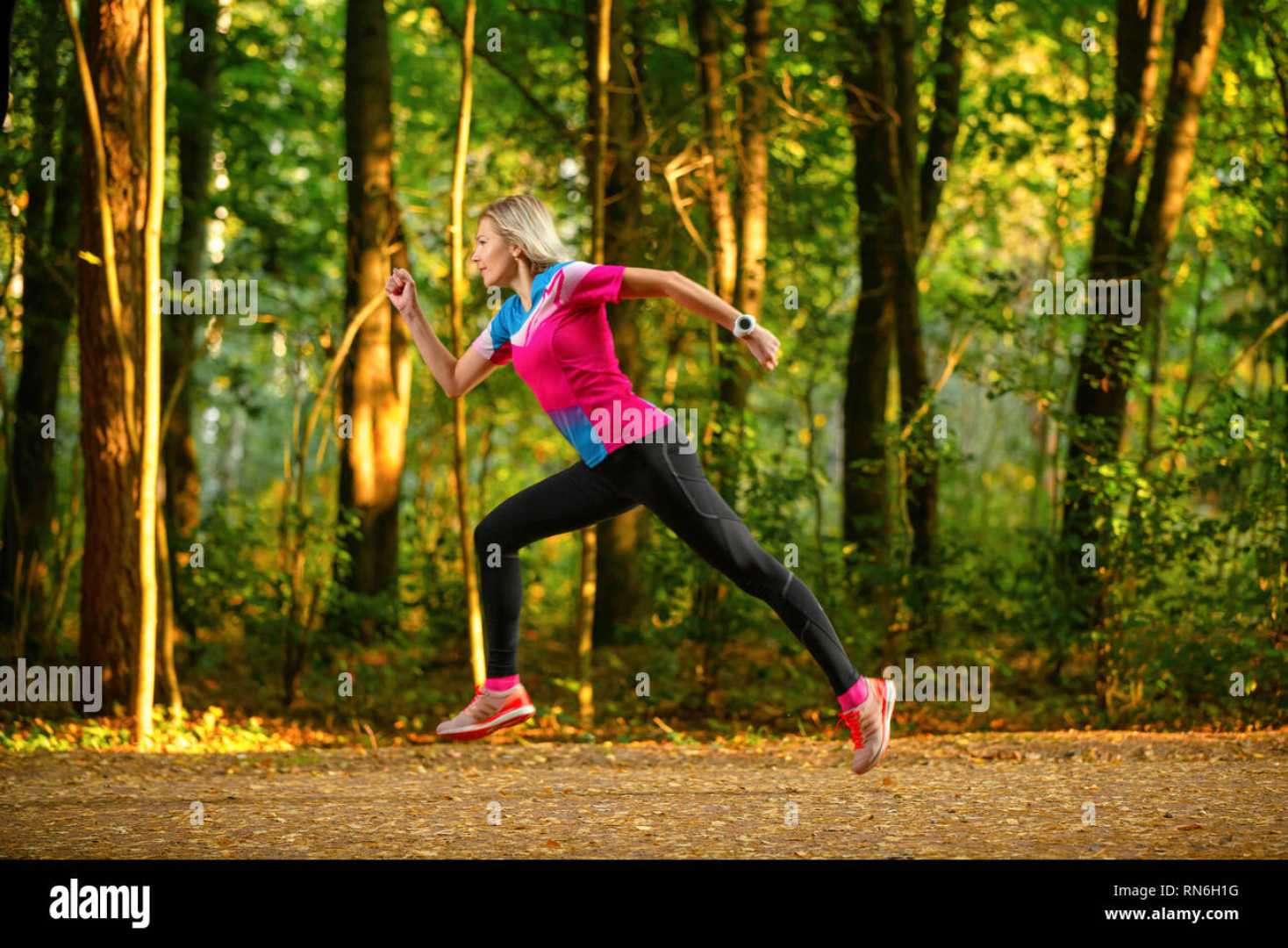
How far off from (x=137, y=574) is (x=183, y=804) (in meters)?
3.88

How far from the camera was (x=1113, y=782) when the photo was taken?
25.5ft

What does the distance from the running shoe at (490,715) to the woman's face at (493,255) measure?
165cm

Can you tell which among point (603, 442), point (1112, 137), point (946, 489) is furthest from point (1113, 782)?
point (946, 489)

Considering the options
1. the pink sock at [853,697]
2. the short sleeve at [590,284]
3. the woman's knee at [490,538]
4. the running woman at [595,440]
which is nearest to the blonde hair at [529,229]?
the running woman at [595,440]

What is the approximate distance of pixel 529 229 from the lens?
5785mm

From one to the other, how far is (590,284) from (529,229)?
0.42 meters

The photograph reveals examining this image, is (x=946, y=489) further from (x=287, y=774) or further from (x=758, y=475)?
(x=287, y=774)

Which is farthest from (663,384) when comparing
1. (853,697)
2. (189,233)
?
(853,697)

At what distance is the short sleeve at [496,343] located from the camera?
5914 mm

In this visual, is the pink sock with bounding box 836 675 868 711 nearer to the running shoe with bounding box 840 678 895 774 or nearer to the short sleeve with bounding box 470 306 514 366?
the running shoe with bounding box 840 678 895 774

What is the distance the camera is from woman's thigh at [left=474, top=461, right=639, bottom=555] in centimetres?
559

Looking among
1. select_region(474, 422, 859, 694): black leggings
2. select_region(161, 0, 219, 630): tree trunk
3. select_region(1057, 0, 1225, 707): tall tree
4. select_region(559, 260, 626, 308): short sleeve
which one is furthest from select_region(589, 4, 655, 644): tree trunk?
select_region(559, 260, 626, 308): short sleeve

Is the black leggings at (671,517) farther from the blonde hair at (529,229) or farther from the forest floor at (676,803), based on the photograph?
the forest floor at (676,803)

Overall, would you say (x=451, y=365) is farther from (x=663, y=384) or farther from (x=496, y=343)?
(x=663, y=384)
